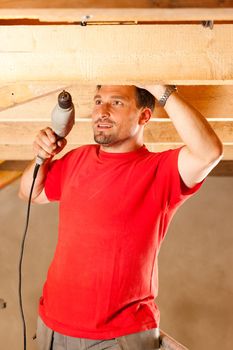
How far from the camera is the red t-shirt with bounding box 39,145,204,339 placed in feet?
5.55

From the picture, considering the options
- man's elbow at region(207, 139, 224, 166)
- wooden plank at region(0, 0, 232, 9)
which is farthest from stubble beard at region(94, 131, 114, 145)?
wooden plank at region(0, 0, 232, 9)

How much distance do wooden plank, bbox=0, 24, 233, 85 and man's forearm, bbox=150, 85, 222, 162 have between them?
0.11 meters

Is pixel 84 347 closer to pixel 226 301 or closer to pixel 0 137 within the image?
pixel 0 137

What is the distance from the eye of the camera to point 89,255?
1.71m

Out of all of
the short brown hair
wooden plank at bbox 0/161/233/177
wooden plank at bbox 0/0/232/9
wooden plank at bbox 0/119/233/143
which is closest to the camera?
wooden plank at bbox 0/0/232/9

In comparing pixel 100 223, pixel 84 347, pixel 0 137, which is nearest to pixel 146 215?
pixel 100 223

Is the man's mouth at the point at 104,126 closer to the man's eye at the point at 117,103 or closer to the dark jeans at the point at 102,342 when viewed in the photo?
the man's eye at the point at 117,103

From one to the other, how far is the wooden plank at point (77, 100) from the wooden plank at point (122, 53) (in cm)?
59

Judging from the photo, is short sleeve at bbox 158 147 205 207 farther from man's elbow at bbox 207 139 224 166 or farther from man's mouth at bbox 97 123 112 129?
man's mouth at bbox 97 123 112 129

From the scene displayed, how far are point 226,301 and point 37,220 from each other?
2038 millimetres

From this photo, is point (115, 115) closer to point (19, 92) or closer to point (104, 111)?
point (104, 111)

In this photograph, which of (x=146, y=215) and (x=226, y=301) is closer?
(x=146, y=215)

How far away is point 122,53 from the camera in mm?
1556

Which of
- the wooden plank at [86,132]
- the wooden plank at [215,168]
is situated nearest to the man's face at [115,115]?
the wooden plank at [86,132]
